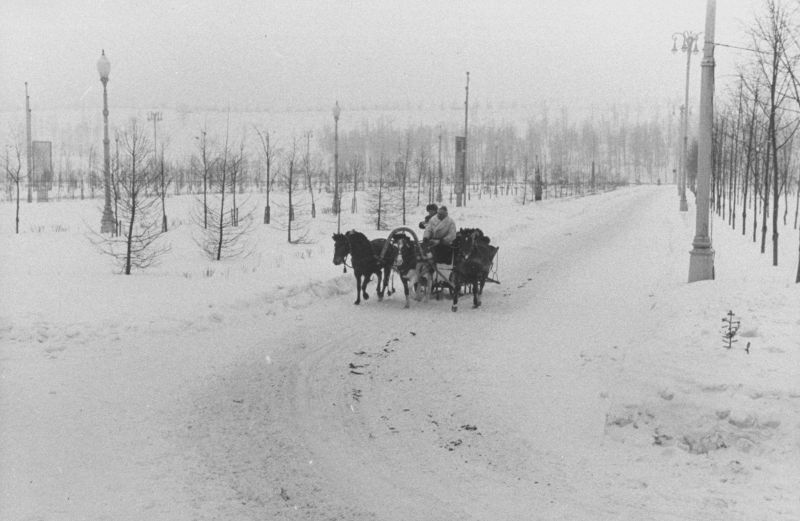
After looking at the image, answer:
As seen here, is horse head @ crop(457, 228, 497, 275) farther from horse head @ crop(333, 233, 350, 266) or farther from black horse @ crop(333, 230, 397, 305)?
horse head @ crop(333, 233, 350, 266)

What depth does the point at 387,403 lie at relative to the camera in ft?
25.0

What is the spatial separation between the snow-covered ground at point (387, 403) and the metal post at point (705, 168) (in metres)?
0.78

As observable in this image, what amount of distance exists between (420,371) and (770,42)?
12.3 m

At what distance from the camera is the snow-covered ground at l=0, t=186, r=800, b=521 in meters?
5.34

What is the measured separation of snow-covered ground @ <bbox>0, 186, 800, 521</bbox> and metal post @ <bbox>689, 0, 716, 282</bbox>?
2.54 feet

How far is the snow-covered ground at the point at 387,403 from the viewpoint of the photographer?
210 inches

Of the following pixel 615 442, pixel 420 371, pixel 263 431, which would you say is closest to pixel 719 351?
pixel 615 442

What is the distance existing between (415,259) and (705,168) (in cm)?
607

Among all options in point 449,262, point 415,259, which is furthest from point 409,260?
point 449,262

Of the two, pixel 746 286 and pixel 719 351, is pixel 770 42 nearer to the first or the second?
pixel 746 286

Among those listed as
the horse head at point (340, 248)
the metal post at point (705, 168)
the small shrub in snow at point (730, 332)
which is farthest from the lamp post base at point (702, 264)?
the horse head at point (340, 248)

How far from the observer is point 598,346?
10234 millimetres

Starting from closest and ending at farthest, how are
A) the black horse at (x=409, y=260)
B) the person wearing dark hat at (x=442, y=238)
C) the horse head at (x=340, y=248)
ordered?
the horse head at (x=340, y=248) < the black horse at (x=409, y=260) < the person wearing dark hat at (x=442, y=238)

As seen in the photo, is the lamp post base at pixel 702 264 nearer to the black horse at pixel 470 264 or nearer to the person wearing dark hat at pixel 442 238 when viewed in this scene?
the black horse at pixel 470 264
